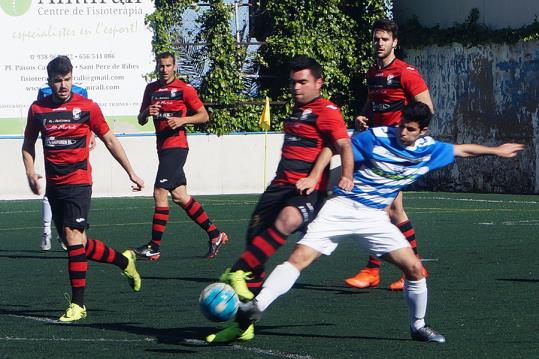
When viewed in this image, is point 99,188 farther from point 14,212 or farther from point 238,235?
point 238,235

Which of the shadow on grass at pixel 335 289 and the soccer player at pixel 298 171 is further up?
the soccer player at pixel 298 171

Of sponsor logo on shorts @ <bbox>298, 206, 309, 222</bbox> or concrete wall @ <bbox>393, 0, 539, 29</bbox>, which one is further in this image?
concrete wall @ <bbox>393, 0, 539, 29</bbox>

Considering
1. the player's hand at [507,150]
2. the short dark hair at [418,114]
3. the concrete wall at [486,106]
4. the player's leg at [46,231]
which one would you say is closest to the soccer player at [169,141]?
the player's leg at [46,231]

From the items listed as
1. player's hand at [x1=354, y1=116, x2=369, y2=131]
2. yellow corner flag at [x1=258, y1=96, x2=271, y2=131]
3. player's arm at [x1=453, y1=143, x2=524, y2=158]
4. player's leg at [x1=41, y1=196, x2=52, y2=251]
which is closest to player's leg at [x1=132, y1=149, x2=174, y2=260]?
player's leg at [x1=41, y1=196, x2=52, y2=251]

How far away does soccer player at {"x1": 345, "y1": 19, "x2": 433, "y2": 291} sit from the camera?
10836 millimetres

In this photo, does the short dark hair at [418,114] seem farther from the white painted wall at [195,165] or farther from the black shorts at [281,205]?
the white painted wall at [195,165]

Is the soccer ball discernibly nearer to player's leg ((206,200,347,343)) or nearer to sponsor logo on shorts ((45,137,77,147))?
player's leg ((206,200,347,343))

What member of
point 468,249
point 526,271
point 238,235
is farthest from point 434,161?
point 238,235

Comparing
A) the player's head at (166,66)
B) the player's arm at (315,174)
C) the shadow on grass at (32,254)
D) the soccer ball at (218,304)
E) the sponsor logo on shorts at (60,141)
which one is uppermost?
the player's head at (166,66)

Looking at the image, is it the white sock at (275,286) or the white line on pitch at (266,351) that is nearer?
the white line on pitch at (266,351)

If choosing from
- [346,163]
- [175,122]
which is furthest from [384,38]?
[175,122]

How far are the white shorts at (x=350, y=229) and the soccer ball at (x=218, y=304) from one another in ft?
1.98

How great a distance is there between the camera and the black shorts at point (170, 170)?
1422 cm

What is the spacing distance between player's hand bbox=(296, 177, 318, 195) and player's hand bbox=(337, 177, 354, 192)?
0.46 metres
